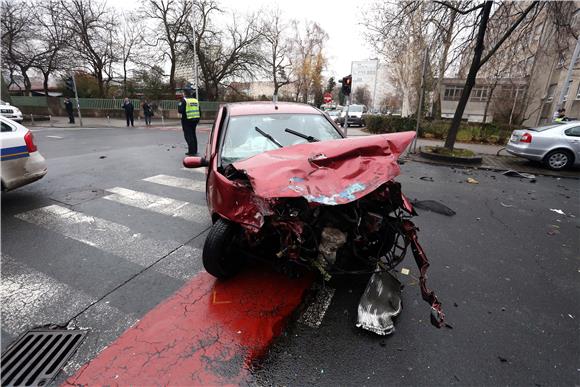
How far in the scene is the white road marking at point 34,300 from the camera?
2535 mm

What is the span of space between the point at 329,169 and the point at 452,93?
53018 mm

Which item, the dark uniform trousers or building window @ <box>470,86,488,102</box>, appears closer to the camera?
the dark uniform trousers

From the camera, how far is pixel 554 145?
882 centimetres

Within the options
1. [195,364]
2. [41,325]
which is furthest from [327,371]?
[41,325]

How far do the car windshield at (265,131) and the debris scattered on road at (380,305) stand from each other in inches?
74.5

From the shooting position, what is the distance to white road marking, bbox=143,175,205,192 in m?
6.42

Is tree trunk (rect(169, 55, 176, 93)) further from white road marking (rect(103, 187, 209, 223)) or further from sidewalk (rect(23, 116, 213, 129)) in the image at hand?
white road marking (rect(103, 187, 209, 223))

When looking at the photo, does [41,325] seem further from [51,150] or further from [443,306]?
[51,150]

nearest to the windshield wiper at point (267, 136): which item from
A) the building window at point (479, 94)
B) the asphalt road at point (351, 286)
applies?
the asphalt road at point (351, 286)

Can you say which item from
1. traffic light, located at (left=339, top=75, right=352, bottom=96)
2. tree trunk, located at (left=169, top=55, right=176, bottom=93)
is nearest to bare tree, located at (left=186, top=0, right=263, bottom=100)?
tree trunk, located at (left=169, top=55, right=176, bottom=93)

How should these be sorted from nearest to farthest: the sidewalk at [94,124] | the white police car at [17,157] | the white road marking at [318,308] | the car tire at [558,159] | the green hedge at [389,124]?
the white road marking at [318,308], the white police car at [17,157], the car tire at [558,159], the green hedge at [389,124], the sidewalk at [94,124]

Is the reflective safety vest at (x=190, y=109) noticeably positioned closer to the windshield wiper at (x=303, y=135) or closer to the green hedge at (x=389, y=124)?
the windshield wiper at (x=303, y=135)

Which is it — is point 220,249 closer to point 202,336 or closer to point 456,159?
point 202,336

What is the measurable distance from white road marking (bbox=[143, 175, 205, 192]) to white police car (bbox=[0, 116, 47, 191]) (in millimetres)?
2125
